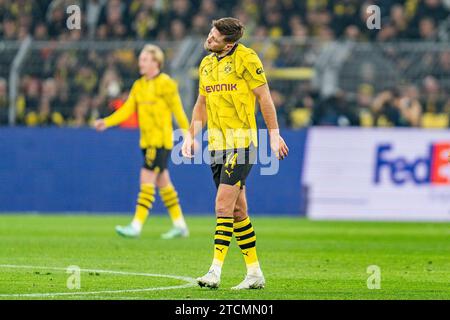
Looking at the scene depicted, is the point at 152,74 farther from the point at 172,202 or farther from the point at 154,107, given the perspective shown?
the point at 172,202

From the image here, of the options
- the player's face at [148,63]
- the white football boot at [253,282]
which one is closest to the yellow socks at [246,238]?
the white football boot at [253,282]

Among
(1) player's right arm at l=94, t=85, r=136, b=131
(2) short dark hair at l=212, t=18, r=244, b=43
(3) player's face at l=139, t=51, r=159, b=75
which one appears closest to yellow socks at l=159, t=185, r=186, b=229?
(1) player's right arm at l=94, t=85, r=136, b=131

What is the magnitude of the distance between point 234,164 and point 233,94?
62cm

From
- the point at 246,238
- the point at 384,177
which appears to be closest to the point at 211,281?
the point at 246,238

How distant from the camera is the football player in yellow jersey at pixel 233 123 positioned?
10359mm

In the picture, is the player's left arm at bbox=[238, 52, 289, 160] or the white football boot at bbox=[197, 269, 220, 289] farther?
the player's left arm at bbox=[238, 52, 289, 160]

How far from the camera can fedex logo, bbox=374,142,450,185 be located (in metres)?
21.2

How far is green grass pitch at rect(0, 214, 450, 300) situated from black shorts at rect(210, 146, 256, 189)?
3.12ft

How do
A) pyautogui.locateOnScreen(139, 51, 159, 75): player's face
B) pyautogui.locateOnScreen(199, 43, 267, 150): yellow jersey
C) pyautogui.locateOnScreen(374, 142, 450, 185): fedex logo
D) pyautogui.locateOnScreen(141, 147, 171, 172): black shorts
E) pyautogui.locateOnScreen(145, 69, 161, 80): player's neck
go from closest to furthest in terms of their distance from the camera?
pyautogui.locateOnScreen(199, 43, 267, 150): yellow jersey
pyautogui.locateOnScreen(139, 51, 159, 75): player's face
pyautogui.locateOnScreen(145, 69, 161, 80): player's neck
pyautogui.locateOnScreen(141, 147, 171, 172): black shorts
pyautogui.locateOnScreen(374, 142, 450, 185): fedex logo

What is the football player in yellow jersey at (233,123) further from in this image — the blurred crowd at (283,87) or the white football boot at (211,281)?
the blurred crowd at (283,87)

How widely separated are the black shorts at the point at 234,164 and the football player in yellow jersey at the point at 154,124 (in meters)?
5.93

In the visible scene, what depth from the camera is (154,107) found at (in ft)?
54.9

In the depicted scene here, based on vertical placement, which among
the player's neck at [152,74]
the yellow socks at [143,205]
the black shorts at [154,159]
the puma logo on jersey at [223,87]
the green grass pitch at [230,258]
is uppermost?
the player's neck at [152,74]

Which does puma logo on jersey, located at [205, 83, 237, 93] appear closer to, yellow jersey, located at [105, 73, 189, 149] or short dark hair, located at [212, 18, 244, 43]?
short dark hair, located at [212, 18, 244, 43]
